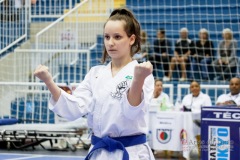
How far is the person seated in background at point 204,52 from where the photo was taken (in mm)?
13086

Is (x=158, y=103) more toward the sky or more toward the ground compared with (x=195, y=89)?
more toward the ground

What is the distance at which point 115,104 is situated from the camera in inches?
126

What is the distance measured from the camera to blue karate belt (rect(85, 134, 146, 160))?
126 inches

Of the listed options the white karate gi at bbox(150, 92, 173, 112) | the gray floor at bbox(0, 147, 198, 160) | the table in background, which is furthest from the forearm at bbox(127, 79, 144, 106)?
the white karate gi at bbox(150, 92, 173, 112)

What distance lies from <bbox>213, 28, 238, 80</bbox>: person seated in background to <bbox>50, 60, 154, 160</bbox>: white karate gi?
384 inches

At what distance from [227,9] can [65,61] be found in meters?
4.11

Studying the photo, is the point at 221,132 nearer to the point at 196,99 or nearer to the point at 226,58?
the point at 196,99

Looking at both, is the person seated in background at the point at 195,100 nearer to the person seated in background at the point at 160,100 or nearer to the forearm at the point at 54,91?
the person seated in background at the point at 160,100

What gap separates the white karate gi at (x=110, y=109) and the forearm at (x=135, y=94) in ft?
0.18

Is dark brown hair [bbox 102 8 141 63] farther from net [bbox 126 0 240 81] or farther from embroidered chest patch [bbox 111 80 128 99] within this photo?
net [bbox 126 0 240 81]

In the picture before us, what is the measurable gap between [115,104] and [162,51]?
10462 mm

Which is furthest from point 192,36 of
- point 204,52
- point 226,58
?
point 226,58

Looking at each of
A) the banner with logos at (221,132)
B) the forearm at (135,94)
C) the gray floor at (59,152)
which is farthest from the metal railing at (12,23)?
the forearm at (135,94)

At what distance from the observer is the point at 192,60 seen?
13305mm
